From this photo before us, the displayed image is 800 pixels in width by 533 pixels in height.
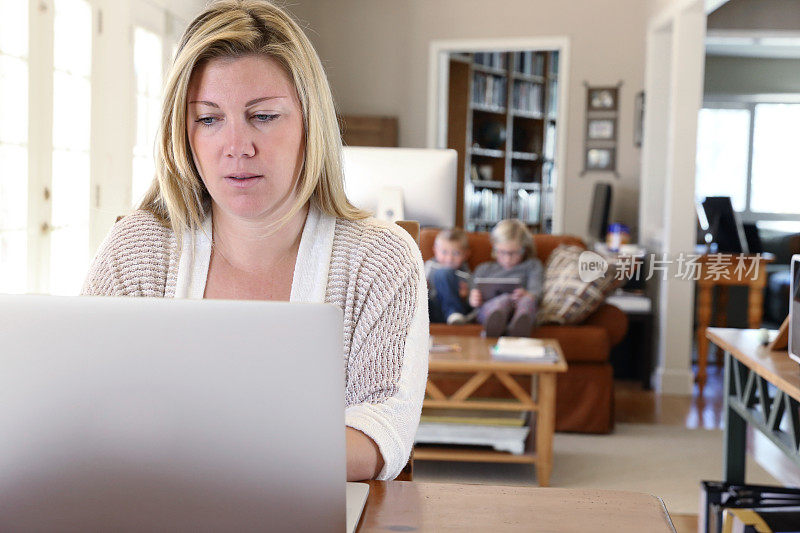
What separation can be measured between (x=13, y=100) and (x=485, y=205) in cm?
479

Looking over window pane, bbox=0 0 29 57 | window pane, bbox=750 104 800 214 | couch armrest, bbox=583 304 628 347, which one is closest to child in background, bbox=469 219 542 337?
couch armrest, bbox=583 304 628 347

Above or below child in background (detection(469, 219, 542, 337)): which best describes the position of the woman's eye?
above

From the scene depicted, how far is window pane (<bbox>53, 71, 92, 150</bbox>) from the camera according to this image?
401cm

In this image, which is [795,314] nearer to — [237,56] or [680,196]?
[237,56]

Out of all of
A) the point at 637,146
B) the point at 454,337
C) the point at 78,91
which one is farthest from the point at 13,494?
the point at 637,146

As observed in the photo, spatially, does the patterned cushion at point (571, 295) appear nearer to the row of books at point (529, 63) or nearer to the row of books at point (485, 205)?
the row of books at point (485, 205)

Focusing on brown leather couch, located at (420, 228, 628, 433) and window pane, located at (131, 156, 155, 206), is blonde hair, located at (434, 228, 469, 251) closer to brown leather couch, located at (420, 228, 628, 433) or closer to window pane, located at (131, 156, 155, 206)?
brown leather couch, located at (420, 228, 628, 433)

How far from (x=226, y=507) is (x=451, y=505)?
0.95 feet

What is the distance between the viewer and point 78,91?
13.9 ft

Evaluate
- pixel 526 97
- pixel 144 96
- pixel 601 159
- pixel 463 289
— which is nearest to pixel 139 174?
pixel 144 96

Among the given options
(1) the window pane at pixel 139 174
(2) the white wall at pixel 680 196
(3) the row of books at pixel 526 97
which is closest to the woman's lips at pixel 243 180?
(1) the window pane at pixel 139 174

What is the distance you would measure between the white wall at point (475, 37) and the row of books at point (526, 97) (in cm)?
123

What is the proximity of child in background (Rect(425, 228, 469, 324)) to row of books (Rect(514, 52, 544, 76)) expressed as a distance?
13.0ft

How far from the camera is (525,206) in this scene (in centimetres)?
808
